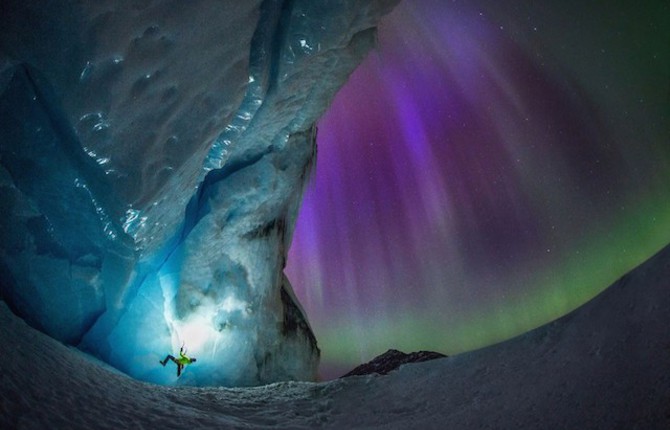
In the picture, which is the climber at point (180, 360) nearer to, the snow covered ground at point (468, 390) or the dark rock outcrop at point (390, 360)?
the snow covered ground at point (468, 390)

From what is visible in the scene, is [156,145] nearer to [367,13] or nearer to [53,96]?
[53,96]

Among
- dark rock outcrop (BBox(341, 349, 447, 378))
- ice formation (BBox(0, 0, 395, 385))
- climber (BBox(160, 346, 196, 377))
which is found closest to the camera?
ice formation (BBox(0, 0, 395, 385))

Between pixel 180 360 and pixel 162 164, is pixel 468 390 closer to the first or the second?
pixel 162 164

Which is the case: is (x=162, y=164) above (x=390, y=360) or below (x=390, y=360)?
above

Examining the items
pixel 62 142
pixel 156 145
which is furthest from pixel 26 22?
pixel 156 145

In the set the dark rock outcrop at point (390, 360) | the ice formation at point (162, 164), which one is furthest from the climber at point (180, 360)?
the dark rock outcrop at point (390, 360)

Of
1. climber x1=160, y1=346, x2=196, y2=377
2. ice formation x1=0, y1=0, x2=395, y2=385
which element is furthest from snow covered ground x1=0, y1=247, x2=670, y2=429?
climber x1=160, y1=346, x2=196, y2=377

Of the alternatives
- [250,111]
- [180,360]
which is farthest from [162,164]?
[180,360]

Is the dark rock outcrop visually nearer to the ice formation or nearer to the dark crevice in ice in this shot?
the ice formation
